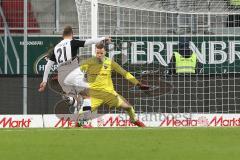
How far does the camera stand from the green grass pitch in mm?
7766

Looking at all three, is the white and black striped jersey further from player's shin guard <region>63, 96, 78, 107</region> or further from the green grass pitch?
the green grass pitch

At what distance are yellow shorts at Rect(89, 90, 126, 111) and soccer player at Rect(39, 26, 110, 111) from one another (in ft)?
0.58

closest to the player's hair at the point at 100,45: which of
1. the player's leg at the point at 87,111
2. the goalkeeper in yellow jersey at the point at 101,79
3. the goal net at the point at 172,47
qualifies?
the goalkeeper in yellow jersey at the point at 101,79

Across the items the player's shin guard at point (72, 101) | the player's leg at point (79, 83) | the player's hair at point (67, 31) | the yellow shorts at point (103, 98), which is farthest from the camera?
the player's shin guard at point (72, 101)

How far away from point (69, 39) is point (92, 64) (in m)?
1.16

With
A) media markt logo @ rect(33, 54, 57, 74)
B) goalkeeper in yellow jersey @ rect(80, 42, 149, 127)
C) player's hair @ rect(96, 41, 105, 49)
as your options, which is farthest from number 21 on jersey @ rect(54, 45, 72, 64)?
media markt logo @ rect(33, 54, 57, 74)

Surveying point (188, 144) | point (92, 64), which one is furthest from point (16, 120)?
point (188, 144)

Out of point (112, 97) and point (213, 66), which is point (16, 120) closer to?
point (112, 97)

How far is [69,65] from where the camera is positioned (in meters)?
14.8

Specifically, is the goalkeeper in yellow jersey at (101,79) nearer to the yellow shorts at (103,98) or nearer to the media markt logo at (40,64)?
the yellow shorts at (103,98)

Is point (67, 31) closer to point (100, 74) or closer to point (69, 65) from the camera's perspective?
point (69, 65)

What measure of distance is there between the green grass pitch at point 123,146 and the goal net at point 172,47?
582 centimetres

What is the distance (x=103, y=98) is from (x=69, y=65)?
99 cm

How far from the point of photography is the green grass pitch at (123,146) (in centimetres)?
777
